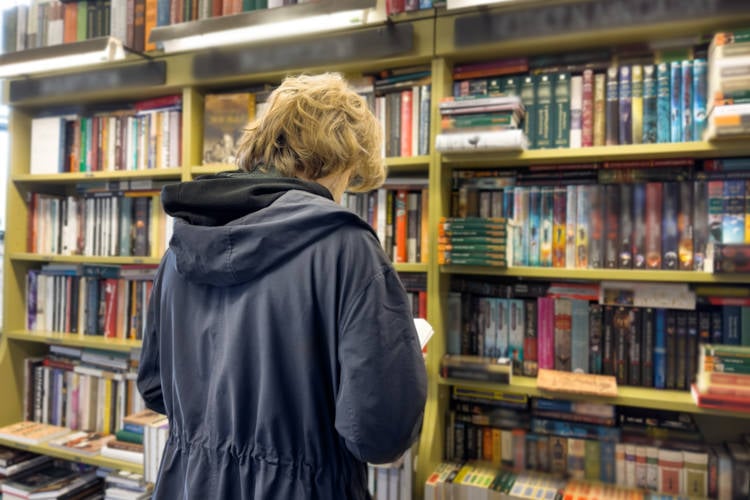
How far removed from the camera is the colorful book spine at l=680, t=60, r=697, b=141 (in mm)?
1510

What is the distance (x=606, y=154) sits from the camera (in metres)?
1.51

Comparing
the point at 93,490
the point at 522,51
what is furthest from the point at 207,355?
the point at 93,490

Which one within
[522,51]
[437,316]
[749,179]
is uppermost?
[522,51]

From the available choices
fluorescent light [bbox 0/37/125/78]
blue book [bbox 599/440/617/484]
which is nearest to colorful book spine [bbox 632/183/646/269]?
blue book [bbox 599/440/617/484]

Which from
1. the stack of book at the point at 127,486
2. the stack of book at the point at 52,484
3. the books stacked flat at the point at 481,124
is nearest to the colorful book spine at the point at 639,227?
the books stacked flat at the point at 481,124

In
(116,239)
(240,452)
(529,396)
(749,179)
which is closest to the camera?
(240,452)

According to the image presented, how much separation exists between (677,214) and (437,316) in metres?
0.77

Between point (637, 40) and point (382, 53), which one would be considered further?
point (382, 53)

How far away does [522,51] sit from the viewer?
5.49 feet

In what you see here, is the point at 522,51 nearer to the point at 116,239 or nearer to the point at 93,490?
the point at 116,239

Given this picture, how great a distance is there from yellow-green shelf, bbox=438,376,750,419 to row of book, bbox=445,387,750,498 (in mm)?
108

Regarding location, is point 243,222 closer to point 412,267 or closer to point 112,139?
point 412,267

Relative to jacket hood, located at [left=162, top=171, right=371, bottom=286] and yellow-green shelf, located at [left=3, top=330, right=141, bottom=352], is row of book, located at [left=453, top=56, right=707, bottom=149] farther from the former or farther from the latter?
yellow-green shelf, located at [left=3, top=330, right=141, bottom=352]

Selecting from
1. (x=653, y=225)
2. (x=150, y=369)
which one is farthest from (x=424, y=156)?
(x=150, y=369)
